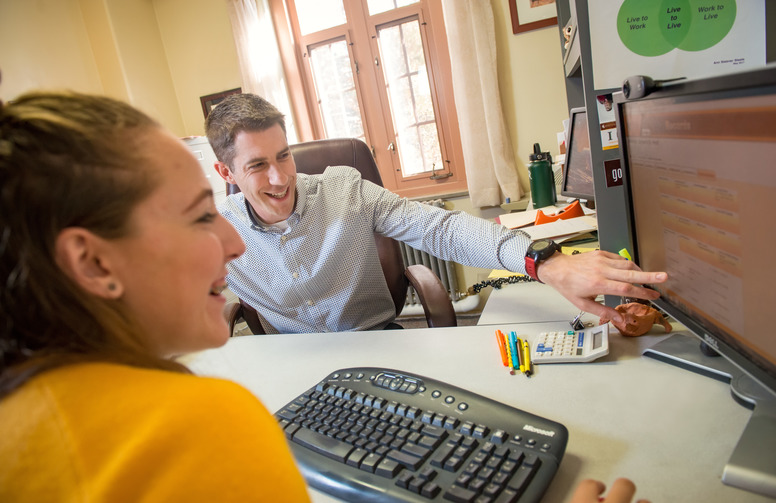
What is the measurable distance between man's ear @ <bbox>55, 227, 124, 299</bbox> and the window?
2.66 m

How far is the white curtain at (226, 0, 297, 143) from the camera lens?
3.00m

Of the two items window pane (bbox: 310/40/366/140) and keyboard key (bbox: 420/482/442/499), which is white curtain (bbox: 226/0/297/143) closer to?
window pane (bbox: 310/40/366/140)

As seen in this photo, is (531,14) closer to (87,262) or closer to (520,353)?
(520,353)

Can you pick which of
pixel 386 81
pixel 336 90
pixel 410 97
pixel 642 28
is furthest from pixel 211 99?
pixel 642 28

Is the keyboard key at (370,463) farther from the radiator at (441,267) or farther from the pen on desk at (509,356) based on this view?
the radiator at (441,267)

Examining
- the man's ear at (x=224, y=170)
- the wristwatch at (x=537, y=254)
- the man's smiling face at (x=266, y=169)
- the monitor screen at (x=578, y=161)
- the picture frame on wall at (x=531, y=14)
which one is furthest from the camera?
the picture frame on wall at (x=531, y=14)

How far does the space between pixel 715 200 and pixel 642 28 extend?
0.44 m

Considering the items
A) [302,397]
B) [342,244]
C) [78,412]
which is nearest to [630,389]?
[302,397]

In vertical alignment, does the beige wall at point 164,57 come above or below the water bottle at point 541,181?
above

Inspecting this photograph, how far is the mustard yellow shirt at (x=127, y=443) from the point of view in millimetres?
319

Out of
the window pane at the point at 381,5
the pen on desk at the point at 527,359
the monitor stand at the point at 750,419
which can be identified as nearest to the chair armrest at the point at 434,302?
the pen on desk at the point at 527,359

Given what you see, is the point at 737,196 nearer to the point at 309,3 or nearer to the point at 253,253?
the point at 253,253

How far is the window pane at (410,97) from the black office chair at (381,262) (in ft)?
4.84

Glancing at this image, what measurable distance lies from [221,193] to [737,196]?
2.81m
